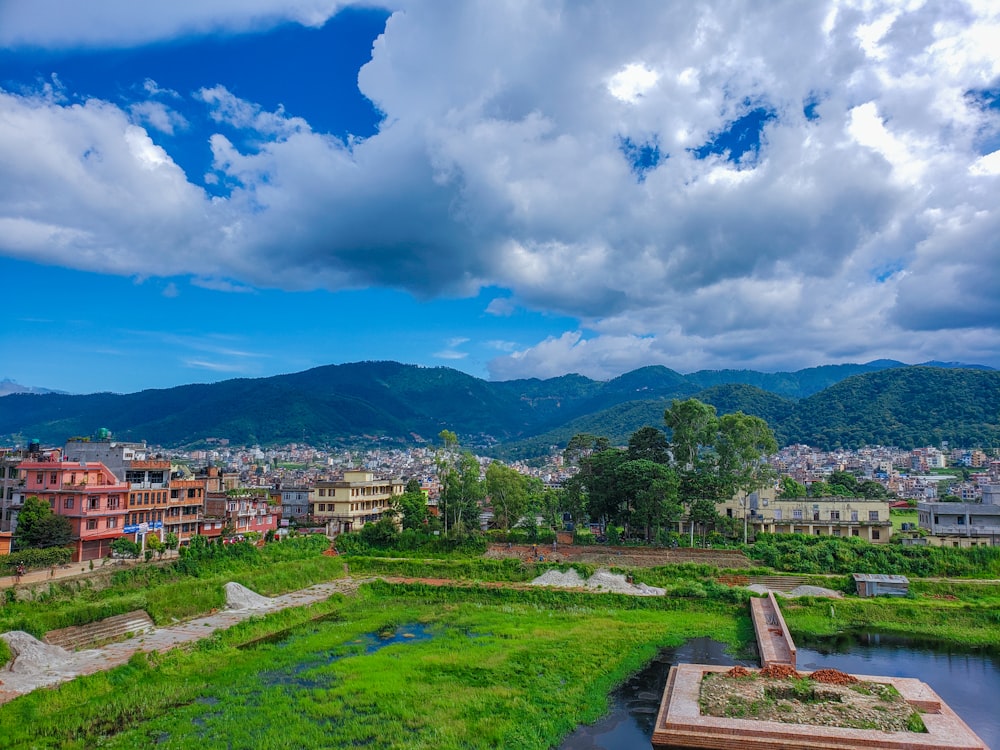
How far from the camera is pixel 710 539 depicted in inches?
1725

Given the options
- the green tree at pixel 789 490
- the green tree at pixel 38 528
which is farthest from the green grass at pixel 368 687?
the green tree at pixel 789 490

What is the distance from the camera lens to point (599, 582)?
118 feet

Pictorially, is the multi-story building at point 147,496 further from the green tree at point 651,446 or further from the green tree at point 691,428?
the green tree at point 691,428

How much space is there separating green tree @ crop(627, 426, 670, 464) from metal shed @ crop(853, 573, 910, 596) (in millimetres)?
15524

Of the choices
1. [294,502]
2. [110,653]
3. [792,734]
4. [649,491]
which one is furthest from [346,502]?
[792,734]

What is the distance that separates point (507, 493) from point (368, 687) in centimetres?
2911

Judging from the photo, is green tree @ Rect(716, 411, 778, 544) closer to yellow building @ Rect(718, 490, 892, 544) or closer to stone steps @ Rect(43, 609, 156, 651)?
yellow building @ Rect(718, 490, 892, 544)

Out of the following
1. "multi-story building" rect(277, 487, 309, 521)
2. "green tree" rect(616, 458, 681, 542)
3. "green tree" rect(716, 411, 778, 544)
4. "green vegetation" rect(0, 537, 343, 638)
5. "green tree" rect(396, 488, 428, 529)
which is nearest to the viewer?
"green vegetation" rect(0, 537, 343, 638)

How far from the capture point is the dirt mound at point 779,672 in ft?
66.3

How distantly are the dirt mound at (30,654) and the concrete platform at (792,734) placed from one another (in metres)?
18.3

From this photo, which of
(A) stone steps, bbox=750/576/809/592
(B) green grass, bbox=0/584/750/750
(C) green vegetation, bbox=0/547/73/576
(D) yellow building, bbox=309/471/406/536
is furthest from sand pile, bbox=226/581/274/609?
(A) stone steps, bbox=750/576/809/592

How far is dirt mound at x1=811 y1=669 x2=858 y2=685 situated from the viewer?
1980 centimetres

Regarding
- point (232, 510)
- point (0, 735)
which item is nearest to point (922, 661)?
point (0, 735)

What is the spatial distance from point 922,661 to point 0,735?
28.3 m
